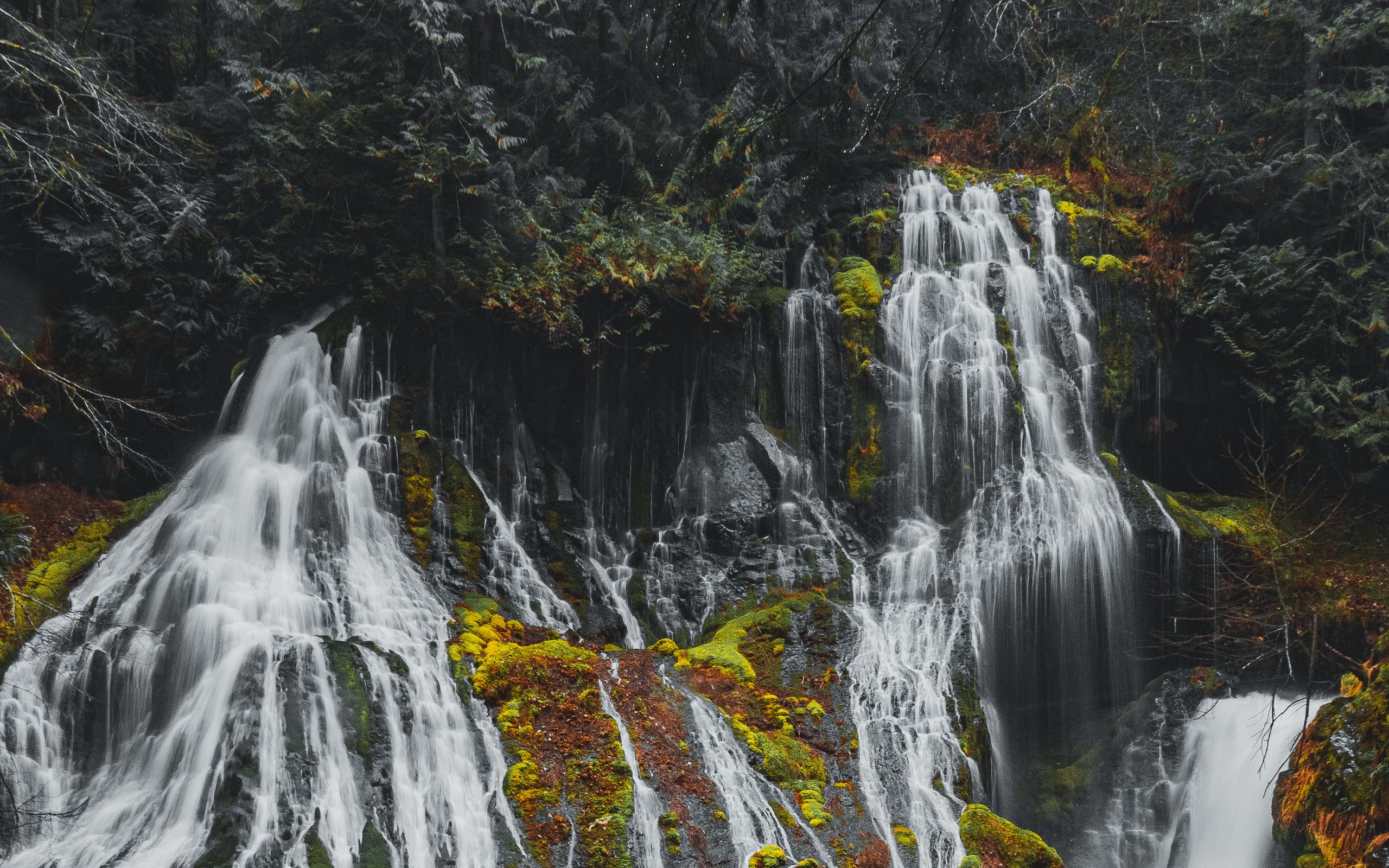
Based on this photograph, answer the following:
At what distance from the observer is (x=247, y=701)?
253 inches

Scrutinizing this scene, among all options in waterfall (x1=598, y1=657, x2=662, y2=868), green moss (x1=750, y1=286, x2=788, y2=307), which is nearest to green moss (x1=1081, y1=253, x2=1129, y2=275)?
green moss (x1=750, y1=286, x2=788, y2=307)

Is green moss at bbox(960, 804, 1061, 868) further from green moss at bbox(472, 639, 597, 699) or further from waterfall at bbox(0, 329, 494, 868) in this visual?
waterfall at bbox(0, 329, 494, 868)

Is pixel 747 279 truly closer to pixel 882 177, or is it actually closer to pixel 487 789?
pixel 882 177

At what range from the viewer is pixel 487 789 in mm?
6500

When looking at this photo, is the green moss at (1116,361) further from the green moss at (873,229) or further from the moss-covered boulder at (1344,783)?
the moss-covered boulder at (1344,783)

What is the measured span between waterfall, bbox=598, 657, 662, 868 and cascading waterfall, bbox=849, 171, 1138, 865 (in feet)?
7.00

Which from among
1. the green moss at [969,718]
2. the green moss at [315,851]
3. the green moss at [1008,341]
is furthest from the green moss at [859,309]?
the green moss at [315,851]

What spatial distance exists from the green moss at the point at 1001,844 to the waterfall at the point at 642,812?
2.83 meters

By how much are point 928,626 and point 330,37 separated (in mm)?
12996

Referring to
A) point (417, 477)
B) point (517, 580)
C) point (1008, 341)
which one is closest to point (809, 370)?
point (1008, 341)

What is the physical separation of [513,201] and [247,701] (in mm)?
7526

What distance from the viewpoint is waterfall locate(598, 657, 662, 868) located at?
628 centimetres

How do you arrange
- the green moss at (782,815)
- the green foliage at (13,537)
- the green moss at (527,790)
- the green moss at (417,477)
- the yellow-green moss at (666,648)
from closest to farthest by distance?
the green moss at (527,790)
the green moss at (782,815)
the green foliage at (13,537)
the yellow-green moss at (666,648)
the green moss at (417,477)

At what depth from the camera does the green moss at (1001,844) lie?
22.6 ft
